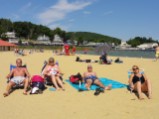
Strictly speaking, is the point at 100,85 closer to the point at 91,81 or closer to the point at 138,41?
the point at 91,81

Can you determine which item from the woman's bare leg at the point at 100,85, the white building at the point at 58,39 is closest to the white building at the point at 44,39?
the white building at the point at 58,39

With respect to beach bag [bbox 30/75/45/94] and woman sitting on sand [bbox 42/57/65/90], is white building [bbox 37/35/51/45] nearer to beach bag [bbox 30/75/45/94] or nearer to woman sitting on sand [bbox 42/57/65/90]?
woman sitting on sand [bbox 42/57/65/90]

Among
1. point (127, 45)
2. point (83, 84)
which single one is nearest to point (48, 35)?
point (127, 45)

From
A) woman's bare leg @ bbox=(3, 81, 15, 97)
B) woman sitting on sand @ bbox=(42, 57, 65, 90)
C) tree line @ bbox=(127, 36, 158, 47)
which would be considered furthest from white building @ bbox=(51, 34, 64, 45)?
woman's bare leg @ bbox=(3, 81, 15, 97)

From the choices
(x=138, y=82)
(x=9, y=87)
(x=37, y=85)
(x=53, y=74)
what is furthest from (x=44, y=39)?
(x=138, y=82)

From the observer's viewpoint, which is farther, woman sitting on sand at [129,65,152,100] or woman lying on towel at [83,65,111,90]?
woman lying on towel at [83,65,111,90]

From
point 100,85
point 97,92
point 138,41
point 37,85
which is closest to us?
point 97,92

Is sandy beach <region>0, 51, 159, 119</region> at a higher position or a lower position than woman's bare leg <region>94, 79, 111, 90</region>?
lower

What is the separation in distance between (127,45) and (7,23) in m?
74.6

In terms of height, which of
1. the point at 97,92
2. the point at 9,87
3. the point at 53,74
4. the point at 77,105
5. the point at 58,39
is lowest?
the point at 77,105

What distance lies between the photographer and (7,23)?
319ft

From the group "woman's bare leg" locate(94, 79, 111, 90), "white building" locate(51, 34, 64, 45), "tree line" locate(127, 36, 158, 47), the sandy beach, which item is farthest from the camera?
"tree line" locate(127, 36, 158, 47)

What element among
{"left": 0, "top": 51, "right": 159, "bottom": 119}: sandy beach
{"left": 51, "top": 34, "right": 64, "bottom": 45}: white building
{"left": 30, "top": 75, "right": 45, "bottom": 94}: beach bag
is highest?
{"left": 51, "top": 34, "right": 64, "bottom": 45}: white building

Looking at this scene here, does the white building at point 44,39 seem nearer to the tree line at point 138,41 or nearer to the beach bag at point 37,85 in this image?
the tree line at point 138,41
